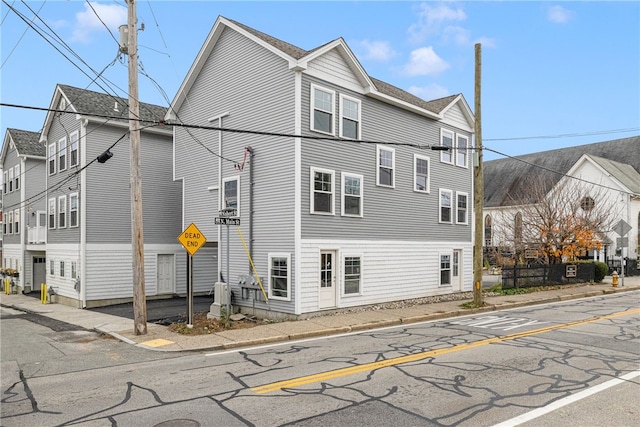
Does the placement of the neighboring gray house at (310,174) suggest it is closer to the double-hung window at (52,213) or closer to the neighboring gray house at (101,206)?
the neighboring gray house at (101,206)

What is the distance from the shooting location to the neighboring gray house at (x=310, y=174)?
50.3 feet

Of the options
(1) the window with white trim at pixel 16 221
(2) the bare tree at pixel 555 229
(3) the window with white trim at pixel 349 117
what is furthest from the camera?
(1) the window with white trim at pixel 16 221

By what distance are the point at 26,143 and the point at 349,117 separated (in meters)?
26.1

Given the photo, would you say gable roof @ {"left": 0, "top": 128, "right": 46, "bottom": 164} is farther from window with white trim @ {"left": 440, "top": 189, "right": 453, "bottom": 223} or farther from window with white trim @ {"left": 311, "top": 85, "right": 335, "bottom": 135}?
window with white trim @ {"left": 440, "top": 189, "right": 453, "bottom": 223}

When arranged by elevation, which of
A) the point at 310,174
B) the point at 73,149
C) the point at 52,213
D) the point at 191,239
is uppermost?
the point at 73,149

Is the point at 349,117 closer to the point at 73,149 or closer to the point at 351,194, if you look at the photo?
the point at 351,194

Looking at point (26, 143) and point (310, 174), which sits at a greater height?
point (26, 143)

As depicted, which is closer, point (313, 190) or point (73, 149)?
point (313, 190)

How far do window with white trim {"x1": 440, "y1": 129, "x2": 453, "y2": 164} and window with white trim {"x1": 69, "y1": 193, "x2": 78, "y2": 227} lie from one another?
17.5m

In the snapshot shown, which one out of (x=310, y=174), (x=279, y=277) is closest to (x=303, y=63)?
(x=310, y=174)

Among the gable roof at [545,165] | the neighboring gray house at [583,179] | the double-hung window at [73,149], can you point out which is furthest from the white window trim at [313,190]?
the gable roof at [545,165]

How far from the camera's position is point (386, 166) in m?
18.3

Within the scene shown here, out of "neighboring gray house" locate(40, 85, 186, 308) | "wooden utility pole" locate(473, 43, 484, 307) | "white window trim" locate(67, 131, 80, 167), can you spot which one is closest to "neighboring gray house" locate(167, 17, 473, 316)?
"wooden utility pole" locate(473, 43, 484, 307)

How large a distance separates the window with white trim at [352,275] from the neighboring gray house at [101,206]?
39.5ft
